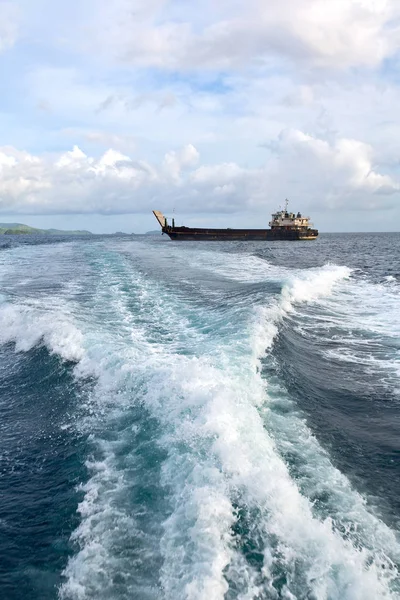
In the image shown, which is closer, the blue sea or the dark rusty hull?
the blue sea

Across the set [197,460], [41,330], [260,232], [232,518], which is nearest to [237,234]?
[260,232]

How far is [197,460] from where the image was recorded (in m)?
7.56

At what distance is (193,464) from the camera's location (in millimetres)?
7461

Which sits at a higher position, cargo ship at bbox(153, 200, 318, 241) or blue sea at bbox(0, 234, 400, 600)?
cargo ship at bbox(153, 200, 318, 241)

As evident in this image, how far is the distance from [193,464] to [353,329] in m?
13.7

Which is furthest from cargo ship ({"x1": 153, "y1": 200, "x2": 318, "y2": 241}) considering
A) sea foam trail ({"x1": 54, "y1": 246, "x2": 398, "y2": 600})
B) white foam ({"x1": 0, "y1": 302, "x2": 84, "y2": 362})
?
sea foam trail ({"x1": 54, "y1": 246, "x2": 398, "y2": 600})

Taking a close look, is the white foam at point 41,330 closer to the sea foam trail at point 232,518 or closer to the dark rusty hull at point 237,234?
the sea foam trail at point 232,518

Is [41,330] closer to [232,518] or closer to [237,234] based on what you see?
[232,518]

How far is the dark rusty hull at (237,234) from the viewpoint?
100 m

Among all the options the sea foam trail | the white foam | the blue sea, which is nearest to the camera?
the sea foam trail

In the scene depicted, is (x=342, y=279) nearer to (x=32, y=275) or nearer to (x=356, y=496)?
(x=32, y=275)

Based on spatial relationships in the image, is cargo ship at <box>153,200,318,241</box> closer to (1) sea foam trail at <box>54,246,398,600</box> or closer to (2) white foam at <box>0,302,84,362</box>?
(2) white foam at <box>0,302,84,362</box>

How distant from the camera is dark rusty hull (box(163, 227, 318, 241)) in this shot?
100 metres

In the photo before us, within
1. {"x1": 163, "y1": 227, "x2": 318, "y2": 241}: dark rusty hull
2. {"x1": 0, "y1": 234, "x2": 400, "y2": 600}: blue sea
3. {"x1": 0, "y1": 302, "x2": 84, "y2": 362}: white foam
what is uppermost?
{"x1": 163, "y1": 227, "x2": 318, "y2": 241}: dark rusty hull
